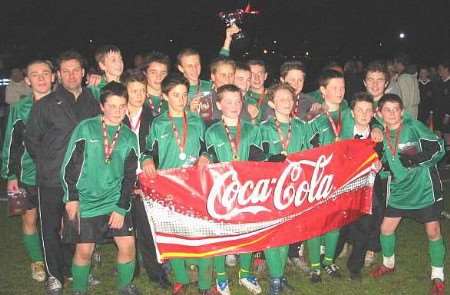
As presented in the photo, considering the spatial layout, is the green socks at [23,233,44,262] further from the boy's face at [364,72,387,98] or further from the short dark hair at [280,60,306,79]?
the boy's face at [364,72,387,98]

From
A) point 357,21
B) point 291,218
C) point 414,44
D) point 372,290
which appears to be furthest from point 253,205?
point 414,44

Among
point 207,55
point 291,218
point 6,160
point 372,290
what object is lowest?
point 372,290

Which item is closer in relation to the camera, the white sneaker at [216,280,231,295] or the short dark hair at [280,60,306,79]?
the white sneaker at [216,280,231,295]

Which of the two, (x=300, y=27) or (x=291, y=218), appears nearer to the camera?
(x=291, y=218)

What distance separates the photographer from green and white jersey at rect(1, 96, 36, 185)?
5355mm

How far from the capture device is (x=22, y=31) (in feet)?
88.6

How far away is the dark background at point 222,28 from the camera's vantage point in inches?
1069

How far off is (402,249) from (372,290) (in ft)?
4.81

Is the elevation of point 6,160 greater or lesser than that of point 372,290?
greater

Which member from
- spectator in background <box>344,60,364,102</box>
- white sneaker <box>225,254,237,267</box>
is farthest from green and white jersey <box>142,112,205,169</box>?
spectator in background <box>344,60,364,102</box>

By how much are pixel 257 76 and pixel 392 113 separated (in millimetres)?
1764

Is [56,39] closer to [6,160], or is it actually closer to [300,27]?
[300,27]

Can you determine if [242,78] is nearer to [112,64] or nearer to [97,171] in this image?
[112,64]

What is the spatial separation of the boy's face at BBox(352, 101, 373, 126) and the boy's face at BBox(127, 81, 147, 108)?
7.12 ft
